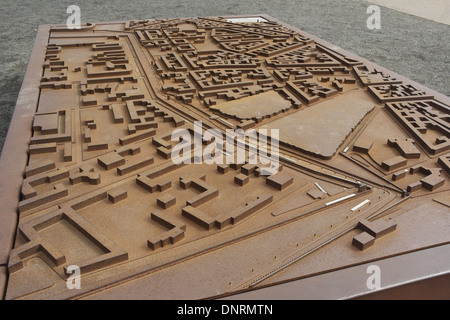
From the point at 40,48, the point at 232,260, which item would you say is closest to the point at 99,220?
the point at 232,260

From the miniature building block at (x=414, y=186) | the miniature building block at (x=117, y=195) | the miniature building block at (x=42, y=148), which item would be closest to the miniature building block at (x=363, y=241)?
the miniature building block at (x=414, y=186)

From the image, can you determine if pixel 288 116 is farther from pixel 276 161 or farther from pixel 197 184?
pixel 197 184

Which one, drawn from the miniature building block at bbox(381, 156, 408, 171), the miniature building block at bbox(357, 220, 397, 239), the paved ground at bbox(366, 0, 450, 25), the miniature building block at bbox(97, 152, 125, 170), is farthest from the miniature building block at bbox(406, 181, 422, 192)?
the paved ground at bbox(366, 0, 450, 25)

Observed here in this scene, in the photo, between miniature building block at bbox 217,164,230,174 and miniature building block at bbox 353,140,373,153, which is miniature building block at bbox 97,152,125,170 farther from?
miniature building block at bbox 353,140,373,153

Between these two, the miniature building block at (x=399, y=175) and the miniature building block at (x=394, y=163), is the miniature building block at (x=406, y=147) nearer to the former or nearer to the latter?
the miniature building block at (x=394, y=163)

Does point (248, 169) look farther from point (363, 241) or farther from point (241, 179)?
point (363, 241)
